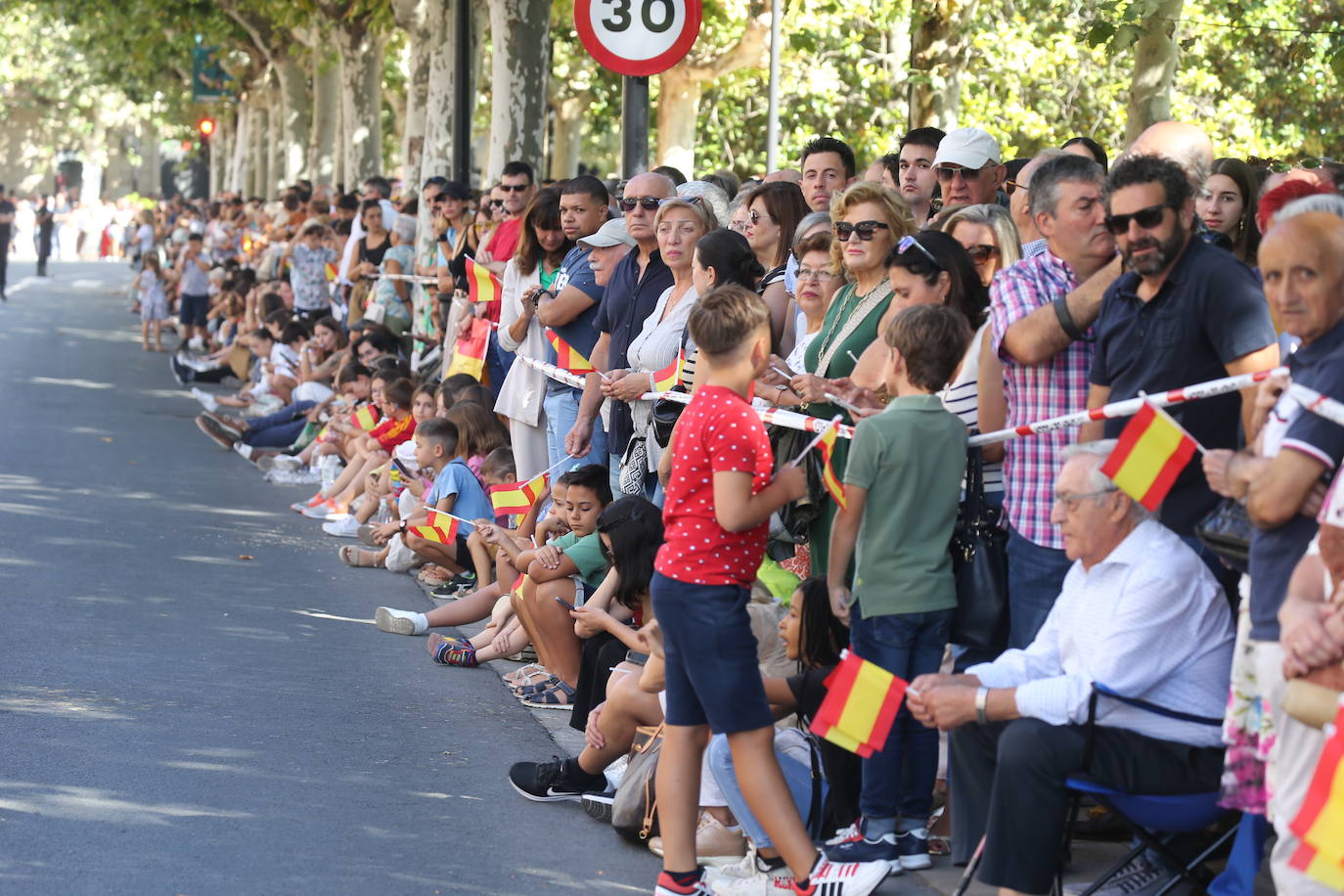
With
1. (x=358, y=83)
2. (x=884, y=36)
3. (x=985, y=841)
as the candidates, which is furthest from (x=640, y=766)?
(x=358, y=83)

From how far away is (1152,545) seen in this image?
5070 millimetres

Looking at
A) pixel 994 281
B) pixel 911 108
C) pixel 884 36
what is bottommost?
pixel 994 281

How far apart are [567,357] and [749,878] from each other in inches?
183

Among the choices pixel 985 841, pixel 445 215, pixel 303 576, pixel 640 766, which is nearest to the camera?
pixel 985 841

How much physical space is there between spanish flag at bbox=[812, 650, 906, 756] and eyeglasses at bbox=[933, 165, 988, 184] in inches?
129

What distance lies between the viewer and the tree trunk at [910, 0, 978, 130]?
648 inches

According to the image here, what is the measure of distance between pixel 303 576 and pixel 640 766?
16.9 feet

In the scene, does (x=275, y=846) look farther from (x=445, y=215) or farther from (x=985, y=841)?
(x=445, y=215)

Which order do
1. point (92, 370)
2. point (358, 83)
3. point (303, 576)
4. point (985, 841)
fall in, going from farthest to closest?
point (358, 83), point (92, 370), point (303, 576), point (985, 841)

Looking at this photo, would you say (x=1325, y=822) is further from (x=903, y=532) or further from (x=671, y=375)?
(x=671, y=375)

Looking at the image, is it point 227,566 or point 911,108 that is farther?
point 911,108

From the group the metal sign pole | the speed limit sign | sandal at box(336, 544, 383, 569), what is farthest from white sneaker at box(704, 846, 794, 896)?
sandal at box(336, 544, 383, 569)

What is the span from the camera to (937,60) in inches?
653

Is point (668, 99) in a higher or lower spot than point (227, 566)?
higher
